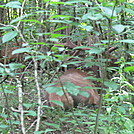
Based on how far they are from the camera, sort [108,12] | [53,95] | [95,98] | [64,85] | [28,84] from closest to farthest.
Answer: [108,12]
[64,85]
[53,95]
[95,98]
[28,84]

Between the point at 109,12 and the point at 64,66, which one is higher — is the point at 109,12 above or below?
above

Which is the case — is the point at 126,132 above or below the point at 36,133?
below

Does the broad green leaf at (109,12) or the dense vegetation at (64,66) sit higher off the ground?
the broad green leaf at (109,12)

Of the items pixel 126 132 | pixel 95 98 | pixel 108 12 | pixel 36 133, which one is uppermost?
pixel 108 12

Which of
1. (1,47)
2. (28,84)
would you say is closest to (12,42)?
(1,47)

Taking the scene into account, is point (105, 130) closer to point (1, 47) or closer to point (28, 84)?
point (28, 84)

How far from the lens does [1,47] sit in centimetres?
397

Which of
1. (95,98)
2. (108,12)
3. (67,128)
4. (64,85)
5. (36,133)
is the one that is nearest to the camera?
(108,12)

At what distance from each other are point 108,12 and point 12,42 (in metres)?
3.14

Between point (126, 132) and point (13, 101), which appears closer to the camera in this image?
point (126, 132)

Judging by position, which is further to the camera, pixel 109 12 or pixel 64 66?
pixel 64 66

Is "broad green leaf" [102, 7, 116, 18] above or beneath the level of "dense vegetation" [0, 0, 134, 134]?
above

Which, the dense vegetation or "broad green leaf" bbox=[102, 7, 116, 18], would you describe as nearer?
"broad green leaf" bbox=[102, 7, 116, 18]

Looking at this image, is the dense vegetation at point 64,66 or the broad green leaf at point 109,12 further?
the dense vegetation at point 64,66
